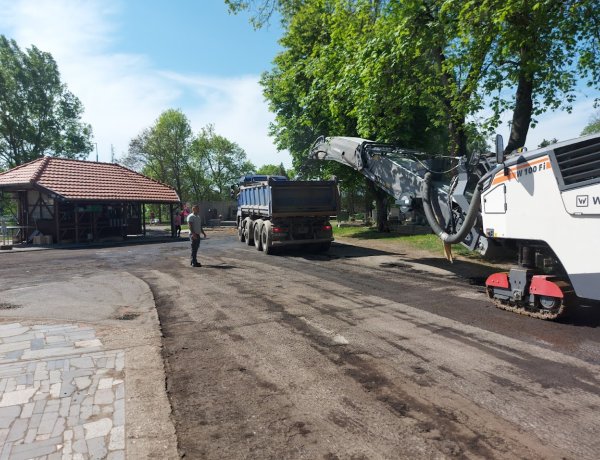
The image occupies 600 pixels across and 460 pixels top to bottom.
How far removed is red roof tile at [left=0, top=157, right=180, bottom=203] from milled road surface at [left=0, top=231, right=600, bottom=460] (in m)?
16.6

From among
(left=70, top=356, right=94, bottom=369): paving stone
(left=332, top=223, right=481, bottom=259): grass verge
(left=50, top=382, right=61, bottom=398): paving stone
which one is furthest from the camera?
(left=332, top=223, right=481, bottom=259): grass verge

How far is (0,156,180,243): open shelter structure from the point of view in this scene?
73.2ft

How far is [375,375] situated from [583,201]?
363 centimetres

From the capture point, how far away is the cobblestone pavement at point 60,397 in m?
3.31

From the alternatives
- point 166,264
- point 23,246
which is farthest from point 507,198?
point 23,246

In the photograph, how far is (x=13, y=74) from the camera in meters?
43.9

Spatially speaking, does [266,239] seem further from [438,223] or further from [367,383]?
[367,383]

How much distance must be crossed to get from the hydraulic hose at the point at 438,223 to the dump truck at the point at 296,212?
5.77 m

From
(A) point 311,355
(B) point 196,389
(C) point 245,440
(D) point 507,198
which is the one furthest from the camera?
(D) point 507,198

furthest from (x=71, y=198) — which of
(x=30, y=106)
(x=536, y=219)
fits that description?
(x=30, y=106)

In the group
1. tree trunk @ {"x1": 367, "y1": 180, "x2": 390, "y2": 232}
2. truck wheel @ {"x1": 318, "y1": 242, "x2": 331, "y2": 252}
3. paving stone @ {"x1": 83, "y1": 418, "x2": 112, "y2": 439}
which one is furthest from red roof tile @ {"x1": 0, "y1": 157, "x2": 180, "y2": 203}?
paving stone @ {"x1": 83, "y1": 418, "x2": 112, "y2": 439}

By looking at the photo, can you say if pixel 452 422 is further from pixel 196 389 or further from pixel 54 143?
pixel 54 143

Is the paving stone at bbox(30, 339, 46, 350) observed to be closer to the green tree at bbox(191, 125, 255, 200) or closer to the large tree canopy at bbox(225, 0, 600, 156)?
the large tree canopy at bbox(225, 0, 600, 156)

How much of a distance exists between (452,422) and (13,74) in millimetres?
53488
